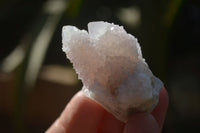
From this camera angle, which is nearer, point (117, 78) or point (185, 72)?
point (117, 78)

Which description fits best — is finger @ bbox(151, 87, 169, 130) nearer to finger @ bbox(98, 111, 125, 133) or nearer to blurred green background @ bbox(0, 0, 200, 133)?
finger @ bbox(98, 111, 125, 133)

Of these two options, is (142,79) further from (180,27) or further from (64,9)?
(180,27)

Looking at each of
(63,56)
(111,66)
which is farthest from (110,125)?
(63,56)

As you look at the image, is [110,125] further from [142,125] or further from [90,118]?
[142,125]

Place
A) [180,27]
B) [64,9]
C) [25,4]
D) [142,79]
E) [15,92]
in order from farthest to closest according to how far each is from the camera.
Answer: [25,4] → [180,27] → [64,9] → [15,92] → [142,79]

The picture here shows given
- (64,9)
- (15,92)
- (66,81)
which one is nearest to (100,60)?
(15,92)

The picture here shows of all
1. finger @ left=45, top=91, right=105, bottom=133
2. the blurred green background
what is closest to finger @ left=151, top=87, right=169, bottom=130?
finger @ left=45, top=91, right=105, bottom=133

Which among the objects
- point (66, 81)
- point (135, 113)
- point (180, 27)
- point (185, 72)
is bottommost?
point (66, 81)
